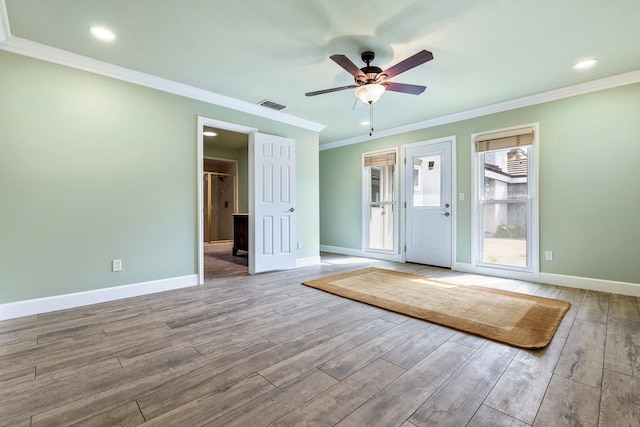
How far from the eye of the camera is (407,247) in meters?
5.29

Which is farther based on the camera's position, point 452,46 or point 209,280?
point 209,280

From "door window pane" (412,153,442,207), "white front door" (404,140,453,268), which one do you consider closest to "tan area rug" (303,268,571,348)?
"white front door" (404,140,453,268)

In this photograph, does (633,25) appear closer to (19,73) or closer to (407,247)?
(407,247)

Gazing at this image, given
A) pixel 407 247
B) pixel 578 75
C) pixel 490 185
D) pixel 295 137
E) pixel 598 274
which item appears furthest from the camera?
pixel 407 247

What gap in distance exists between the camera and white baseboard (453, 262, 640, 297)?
3.27m

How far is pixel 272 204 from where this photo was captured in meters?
4.48

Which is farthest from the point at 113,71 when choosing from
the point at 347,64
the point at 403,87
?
the point at 403,87

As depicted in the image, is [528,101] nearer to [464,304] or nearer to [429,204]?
[429,204]

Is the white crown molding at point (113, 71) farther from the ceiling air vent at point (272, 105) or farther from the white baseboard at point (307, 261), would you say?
the white baseboard at point (307, 261)

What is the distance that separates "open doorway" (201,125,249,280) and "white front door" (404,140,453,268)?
352 centimetres

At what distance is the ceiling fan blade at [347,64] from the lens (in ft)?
7.72

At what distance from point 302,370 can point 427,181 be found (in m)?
4.16

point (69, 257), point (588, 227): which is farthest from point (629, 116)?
point (69, 257)

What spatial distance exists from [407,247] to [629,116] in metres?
3.29
